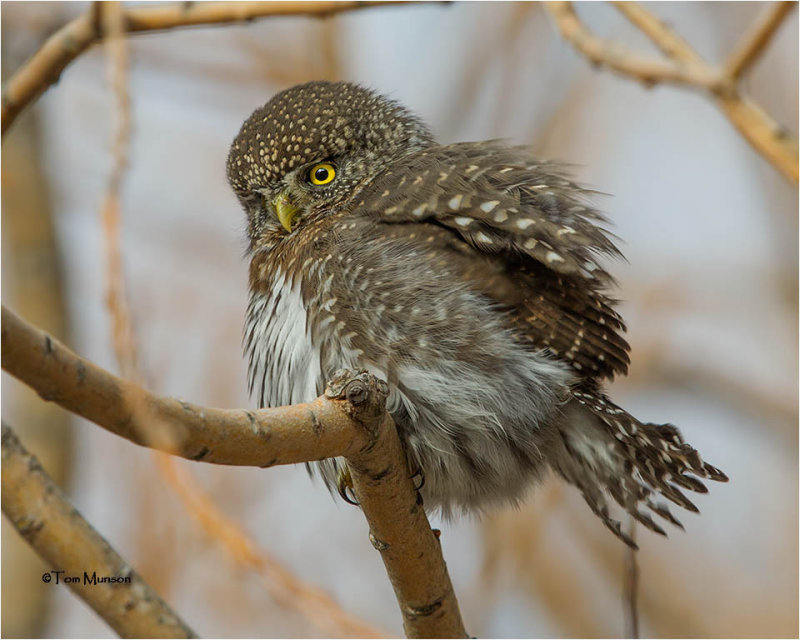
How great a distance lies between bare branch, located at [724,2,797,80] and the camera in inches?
83.4

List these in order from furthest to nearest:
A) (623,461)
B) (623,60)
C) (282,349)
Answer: (623,461)
(282,349)
(623,60)

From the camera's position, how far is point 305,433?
2.29 metres

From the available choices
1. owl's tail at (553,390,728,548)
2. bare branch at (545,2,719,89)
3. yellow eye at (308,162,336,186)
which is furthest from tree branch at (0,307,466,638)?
yellow eye at (308,162,336,186)

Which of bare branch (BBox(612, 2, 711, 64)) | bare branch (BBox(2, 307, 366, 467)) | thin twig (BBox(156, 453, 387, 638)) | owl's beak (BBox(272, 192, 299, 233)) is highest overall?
owl's beak (BBox(272, 192, 299, 233))

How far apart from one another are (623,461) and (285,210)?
1.66 meters

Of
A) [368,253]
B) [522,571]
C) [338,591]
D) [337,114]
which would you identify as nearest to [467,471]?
[368,253]

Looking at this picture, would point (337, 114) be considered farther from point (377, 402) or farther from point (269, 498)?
point (269, 498)

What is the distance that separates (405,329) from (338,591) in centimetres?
385

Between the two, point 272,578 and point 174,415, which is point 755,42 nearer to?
point 174,415

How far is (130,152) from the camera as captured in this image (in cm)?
215

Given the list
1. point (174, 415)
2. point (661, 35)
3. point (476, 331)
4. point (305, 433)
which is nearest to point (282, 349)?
point (476, 331)

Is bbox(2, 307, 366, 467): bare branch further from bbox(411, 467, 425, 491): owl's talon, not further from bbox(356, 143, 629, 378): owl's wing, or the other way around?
bbox(356, 143, 629, 378): owl's wing

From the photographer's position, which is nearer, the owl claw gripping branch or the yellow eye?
the owl claw gripping branch

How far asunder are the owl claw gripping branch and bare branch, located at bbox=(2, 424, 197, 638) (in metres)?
1.02
